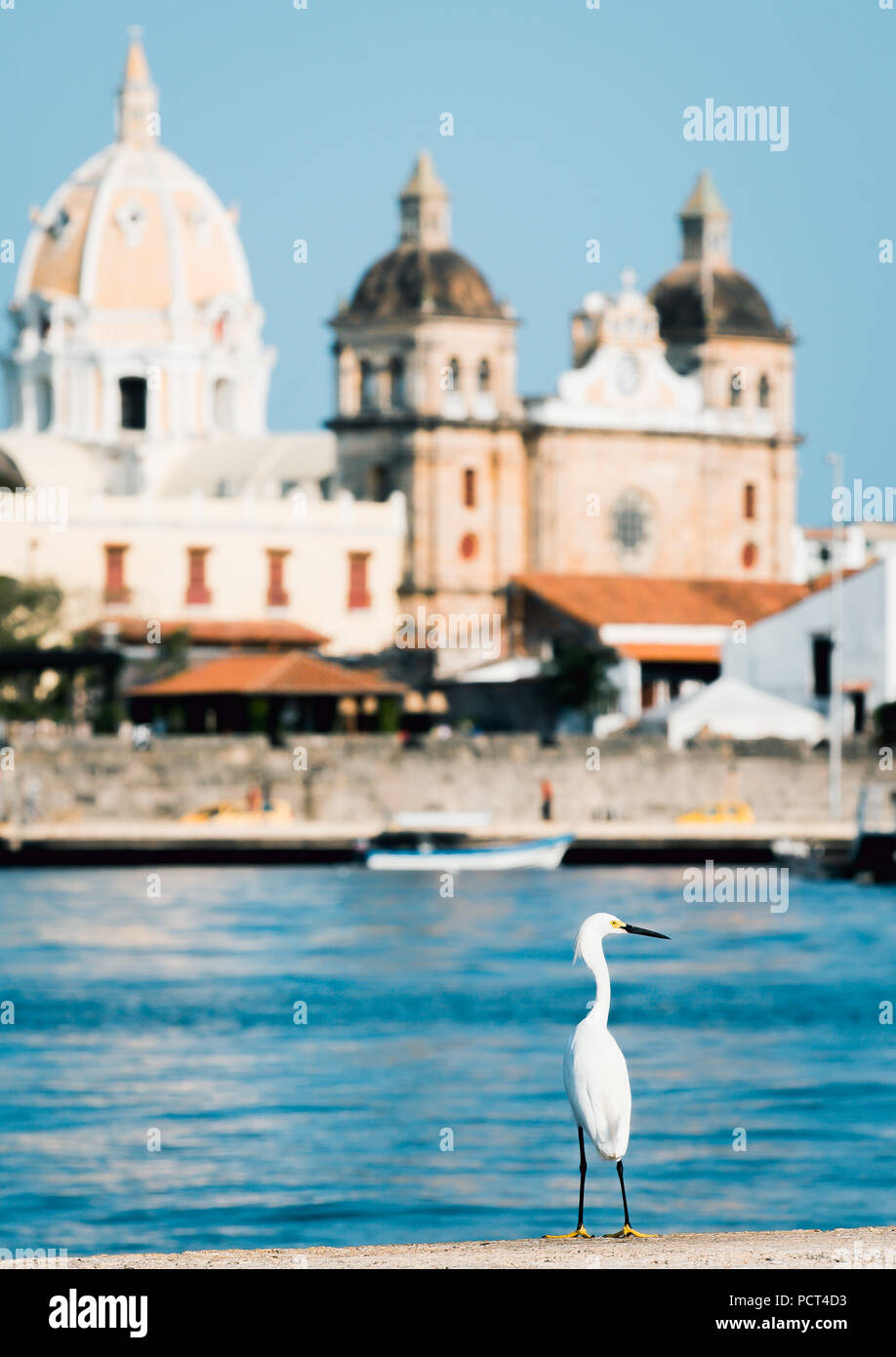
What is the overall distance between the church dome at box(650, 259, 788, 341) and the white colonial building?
11577 millimetres

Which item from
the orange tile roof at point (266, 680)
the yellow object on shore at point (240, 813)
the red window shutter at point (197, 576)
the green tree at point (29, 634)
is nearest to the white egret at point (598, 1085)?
the yellow object on shore at point (240, 813)

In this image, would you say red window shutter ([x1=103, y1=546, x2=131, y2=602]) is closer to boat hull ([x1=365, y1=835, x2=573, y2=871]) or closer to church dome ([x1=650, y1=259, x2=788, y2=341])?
church dome ([x1=650, y1=259, x2=788, y2=341])

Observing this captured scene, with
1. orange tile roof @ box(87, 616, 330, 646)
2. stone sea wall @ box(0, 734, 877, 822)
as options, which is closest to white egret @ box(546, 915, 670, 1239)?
stone sea wall @ box(0, 734, 877, 822)

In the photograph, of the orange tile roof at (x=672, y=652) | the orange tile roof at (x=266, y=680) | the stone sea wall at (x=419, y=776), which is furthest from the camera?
the orange tile roof at (x=672, y=652)

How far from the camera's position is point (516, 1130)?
2400 cm

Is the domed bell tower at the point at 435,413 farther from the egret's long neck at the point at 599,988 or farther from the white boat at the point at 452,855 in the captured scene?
the egret's long neck at the point at 599,988

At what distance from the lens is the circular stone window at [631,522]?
8362cm

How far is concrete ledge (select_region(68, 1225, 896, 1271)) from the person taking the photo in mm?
12328

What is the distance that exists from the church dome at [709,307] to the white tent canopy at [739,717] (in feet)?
75.1

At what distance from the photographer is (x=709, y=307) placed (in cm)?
8694

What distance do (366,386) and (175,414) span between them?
18.2 meters
